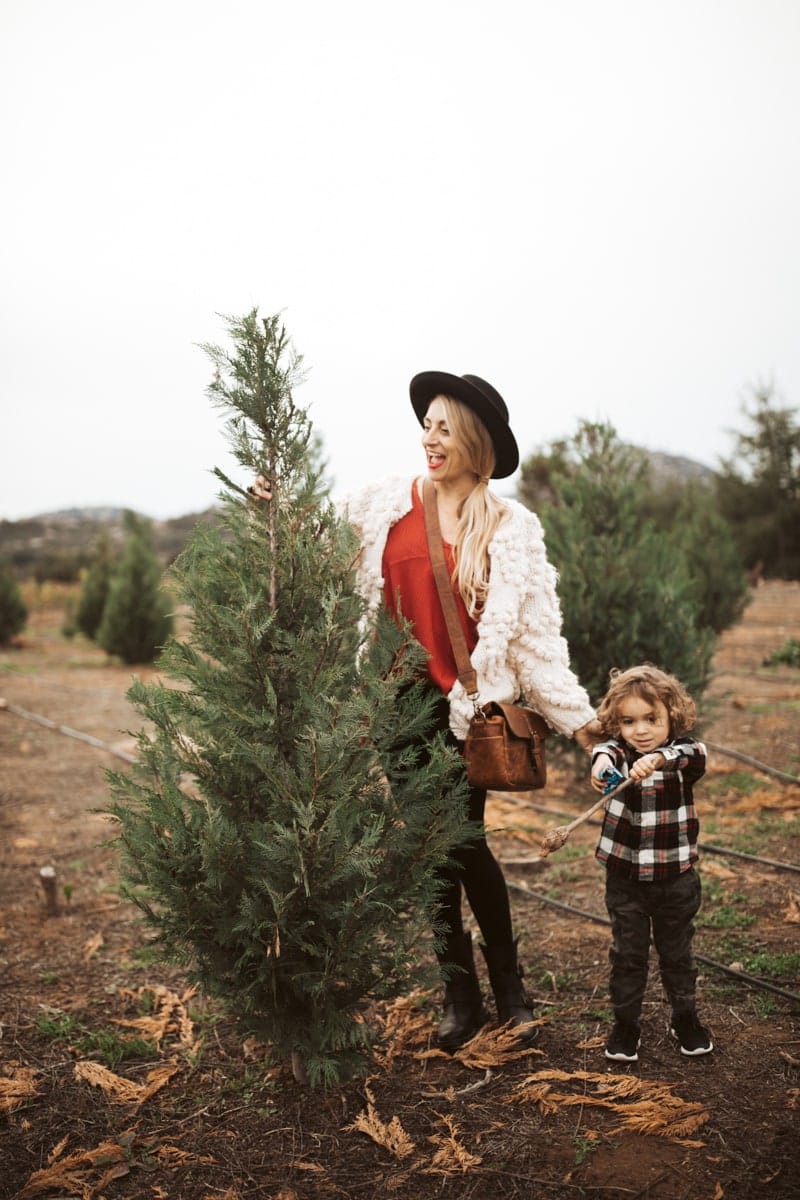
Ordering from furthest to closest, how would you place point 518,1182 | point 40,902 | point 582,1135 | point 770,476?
point 770,476 → point 40,902 → point 582,1135 → point 518,1182

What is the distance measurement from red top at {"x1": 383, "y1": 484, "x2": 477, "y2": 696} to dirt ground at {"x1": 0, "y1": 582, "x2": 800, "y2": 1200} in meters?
1.11

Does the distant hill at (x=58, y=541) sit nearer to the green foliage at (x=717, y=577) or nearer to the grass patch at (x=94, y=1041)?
the green foliage at (x=717, y=577)

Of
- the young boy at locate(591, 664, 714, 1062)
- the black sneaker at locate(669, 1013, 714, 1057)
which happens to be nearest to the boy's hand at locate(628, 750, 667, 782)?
the young boy at locate(591, 664, 714, 1062)

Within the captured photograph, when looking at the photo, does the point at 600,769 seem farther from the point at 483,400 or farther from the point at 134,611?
the point at 134,611

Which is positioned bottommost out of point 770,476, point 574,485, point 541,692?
point 541,692

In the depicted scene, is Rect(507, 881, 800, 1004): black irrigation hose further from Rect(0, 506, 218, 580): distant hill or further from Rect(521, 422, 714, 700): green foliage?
Rect(0, 506, 218, 580): distant hill

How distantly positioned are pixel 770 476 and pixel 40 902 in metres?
30.9

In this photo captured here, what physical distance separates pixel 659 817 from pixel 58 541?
165 ft

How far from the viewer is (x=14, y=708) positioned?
11.4m

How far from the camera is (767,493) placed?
101ft

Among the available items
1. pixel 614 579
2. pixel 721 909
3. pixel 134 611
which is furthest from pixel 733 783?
pixel 134 611

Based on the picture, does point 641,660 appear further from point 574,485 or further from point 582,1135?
point 582,1135

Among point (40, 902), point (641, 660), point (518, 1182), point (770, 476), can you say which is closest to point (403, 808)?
point (518, 1182)

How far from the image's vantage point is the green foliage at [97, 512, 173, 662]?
15.8m
